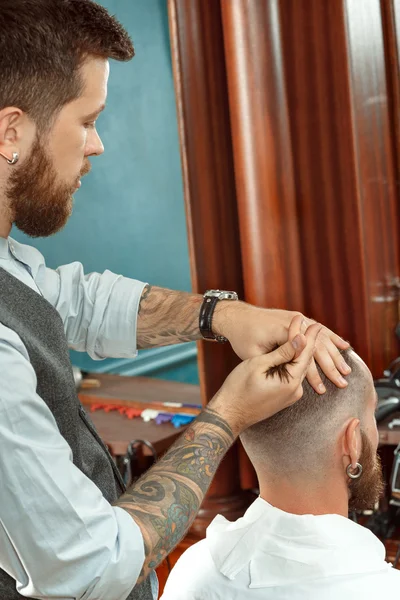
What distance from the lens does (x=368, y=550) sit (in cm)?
142

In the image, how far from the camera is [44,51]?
121 cm

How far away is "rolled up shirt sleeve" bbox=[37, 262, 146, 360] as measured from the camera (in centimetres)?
Result: 163

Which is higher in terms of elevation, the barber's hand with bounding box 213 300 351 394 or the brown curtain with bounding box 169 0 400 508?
the brown curtain with bounding box 169 0 400 508

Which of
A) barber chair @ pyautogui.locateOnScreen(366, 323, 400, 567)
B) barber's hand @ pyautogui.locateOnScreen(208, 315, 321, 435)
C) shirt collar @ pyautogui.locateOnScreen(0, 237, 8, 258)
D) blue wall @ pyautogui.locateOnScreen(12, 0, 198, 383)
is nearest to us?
barber's hand @ pyautogui.locateOnScreen(208, 315, 321, 435)

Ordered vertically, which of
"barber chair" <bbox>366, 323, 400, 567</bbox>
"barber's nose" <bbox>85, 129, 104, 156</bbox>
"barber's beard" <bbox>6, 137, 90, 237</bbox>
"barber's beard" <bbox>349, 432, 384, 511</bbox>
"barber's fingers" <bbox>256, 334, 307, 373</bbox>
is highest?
"barber's nose" <bbox>85, 129, 104, 156</bbox>

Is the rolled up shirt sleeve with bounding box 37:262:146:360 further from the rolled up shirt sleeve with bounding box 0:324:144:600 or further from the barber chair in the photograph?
the barber chair

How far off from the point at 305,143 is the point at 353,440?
5.78ft

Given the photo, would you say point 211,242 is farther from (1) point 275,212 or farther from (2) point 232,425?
(2) point 232,425

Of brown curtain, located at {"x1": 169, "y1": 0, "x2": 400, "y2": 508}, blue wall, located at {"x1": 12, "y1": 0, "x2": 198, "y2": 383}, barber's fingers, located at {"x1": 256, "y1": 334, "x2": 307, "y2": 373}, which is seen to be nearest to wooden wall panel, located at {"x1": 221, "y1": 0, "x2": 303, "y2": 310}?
Result: brown curtain, located at {"x1": 169, "y1": 0, "x2": 400, "y2": 508}

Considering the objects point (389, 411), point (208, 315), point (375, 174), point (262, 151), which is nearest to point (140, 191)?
point (262, 151)

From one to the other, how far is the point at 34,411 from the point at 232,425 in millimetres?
355

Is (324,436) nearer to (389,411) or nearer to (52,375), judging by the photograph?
(52,375)

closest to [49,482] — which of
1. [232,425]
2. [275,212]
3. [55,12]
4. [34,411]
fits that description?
[34,411]

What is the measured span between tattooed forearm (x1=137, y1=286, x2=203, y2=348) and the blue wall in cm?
218
